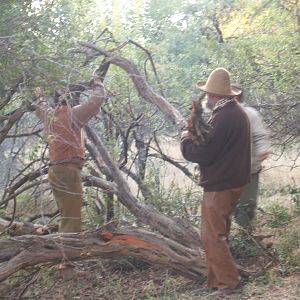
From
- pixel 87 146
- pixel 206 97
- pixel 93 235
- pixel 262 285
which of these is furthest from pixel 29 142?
pixel 262 285

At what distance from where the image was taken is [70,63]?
17.4ft

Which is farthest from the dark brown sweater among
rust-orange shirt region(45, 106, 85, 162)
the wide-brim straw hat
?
rust-orange shirt region(45, 106, 85, 162)

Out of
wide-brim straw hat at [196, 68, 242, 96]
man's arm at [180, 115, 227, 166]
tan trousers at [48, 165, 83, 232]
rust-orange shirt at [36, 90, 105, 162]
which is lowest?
tan trousers at [48, 165, 83, 232]

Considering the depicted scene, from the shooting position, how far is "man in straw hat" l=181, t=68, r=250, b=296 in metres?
5.29

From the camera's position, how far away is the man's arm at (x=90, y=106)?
5930mm

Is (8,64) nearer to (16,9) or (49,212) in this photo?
(16,9)

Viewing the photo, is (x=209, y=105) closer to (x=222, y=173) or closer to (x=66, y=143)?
(x=222, y=173)

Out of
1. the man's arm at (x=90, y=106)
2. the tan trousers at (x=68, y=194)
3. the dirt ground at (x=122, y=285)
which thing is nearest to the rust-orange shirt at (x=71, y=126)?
the man's arm at (x=90, y=106)

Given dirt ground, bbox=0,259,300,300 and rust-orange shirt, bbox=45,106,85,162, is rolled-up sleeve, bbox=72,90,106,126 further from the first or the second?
dirt ground, bbox=0,259,300,300

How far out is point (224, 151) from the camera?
5.33 m

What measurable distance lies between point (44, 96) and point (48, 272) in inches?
91.3

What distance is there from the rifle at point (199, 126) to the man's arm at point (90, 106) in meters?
1.10

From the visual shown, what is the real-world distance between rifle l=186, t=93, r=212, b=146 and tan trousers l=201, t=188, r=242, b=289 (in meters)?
0.52

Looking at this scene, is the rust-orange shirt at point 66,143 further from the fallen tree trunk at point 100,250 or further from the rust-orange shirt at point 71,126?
the fallen tree trunk at point 100,250
